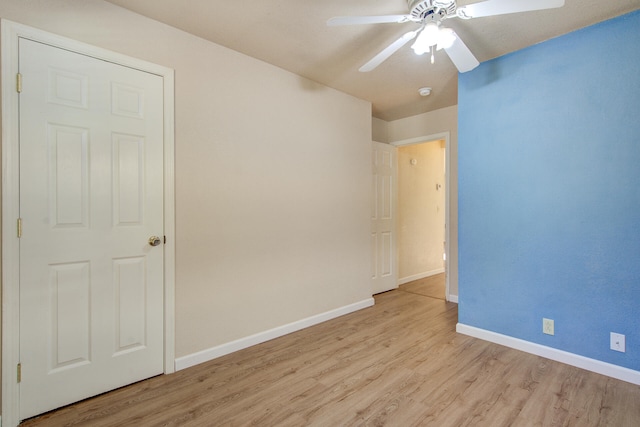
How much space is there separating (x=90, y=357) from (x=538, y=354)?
329cm

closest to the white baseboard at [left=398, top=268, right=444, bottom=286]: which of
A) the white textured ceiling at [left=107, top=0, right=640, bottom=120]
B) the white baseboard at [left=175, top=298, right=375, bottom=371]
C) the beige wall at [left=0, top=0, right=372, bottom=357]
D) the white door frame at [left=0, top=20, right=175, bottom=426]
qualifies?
the white baseboard at [left=175, top=298, right=375, bottom=371]

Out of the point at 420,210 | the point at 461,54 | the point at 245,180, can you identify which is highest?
the point at 461,54

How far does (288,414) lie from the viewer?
5.85 feet

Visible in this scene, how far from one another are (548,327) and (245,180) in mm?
2775

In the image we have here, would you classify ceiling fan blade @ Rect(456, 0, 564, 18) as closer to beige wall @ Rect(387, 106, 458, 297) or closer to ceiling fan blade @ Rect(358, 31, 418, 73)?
ceiling fan blade @ Rect(358, 31, 418, 73)

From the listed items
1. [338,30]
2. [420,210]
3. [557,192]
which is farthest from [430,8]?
[420,210]

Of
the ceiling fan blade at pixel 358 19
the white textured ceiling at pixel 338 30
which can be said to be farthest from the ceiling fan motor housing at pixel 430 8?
the white textured ceiling at pixel 338 30

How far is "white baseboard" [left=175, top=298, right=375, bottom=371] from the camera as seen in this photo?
2.32 metres

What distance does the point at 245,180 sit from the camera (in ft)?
8.70

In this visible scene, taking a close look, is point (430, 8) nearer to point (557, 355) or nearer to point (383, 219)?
point (557, 355)

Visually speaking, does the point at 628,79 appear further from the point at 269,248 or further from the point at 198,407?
the point at 198,407

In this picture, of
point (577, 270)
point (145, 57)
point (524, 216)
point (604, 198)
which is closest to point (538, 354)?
point (577, 270)

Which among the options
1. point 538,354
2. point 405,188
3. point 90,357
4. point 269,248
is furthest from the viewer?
point 405,188

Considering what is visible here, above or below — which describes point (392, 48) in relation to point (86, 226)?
above
